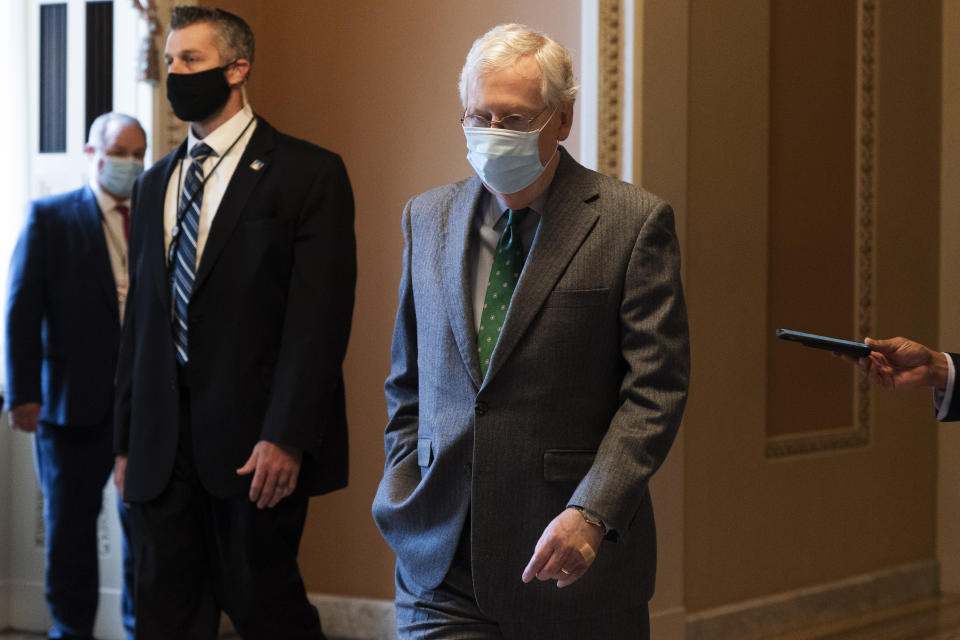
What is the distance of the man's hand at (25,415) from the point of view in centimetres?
404

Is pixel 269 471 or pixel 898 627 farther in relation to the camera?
pixel 898 627

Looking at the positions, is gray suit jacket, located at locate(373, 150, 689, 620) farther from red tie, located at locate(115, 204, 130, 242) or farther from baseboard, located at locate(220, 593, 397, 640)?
red tie, located at locate(115, 204, 130, 242)

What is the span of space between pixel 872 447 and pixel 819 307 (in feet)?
2.33

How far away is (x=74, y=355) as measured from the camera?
4.15m

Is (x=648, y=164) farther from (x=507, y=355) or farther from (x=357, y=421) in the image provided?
(x=507, y=355)

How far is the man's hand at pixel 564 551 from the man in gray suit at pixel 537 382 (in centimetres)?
9

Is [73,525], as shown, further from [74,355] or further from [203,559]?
[203,559]

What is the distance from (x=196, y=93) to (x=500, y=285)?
1234mm

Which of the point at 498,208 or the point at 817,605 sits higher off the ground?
the point at 498,208

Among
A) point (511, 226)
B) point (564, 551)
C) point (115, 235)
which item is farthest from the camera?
point (115, 235)

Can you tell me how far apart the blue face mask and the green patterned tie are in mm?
2386

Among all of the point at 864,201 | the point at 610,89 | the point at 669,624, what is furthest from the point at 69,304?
the point at 864,201

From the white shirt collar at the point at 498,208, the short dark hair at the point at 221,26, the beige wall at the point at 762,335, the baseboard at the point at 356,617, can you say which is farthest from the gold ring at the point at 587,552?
the baseboard at the point at 356,617

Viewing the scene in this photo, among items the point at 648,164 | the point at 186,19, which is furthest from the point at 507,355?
the point at 648,164
